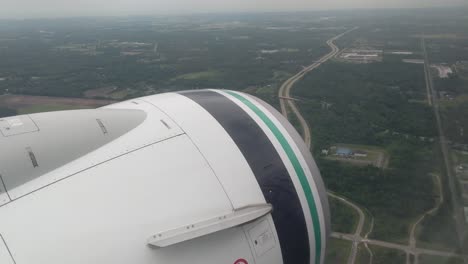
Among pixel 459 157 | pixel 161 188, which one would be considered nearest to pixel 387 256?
pixel 459 157

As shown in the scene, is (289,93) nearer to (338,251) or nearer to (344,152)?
(344,152)

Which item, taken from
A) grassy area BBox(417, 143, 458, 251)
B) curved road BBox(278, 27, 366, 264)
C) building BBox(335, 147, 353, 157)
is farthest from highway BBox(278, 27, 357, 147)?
grassy area BBox(417, 143, 458, 251)

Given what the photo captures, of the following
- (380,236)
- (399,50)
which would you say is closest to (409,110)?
(380,236)

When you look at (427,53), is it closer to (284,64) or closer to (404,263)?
(284,64)

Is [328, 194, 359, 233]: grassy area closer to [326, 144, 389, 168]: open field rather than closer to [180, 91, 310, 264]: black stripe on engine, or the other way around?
[326, 144, 389, 168]: open field

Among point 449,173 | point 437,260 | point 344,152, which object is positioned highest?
point 449,173

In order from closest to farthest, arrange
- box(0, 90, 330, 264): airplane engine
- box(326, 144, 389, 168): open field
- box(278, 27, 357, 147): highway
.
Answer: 1. box(0, 90, 330, 264): airplane engine
2. box(326, 144, 389, 168): open field
3. box(278, 27, 357, 147): highway
